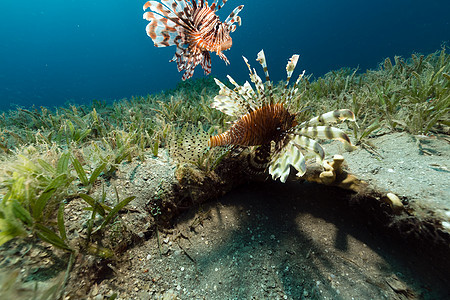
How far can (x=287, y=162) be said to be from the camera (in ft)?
6.05

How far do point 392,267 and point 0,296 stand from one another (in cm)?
291

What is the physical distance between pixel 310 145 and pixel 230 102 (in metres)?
1.12

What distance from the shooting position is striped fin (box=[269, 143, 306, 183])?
5.67 ft

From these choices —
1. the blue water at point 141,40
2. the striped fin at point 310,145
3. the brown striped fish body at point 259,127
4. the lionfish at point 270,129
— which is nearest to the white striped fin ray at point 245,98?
the lionfish at point 270,129

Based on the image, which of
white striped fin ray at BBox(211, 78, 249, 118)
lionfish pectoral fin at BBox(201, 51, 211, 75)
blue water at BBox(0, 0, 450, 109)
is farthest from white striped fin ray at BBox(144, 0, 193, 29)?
blue water at BBox(0, 0, 450, 109)

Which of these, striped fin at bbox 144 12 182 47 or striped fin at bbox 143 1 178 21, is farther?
striped fin at bbox 144 12 182 47

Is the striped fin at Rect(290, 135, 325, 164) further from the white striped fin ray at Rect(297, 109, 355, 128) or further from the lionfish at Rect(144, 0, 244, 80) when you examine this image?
the lionfish at Rect(144, 0, 244, 80)

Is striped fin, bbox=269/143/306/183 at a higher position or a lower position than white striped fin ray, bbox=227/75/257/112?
lower

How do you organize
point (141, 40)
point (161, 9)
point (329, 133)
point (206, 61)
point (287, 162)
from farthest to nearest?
point (141, 40), point (206, 61), point (161, 9), point (287, 162), point (329, 133)

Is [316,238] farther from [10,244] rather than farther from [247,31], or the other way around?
[247,31]

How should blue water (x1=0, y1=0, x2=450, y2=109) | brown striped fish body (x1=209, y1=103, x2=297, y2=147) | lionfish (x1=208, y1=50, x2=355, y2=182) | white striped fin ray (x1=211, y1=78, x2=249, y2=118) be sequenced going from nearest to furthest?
lionfish (x1=208, y1=50, x2=355, y2=182), brown striped fish body (x1=209, y1=103, x2=297, y2=147), white striped fin ray (x1=211, y1=78, x2=249, y2=118), blue water (x1=0, y1=0, x2=450, y2=109)

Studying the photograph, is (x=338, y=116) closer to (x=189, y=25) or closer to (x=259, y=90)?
(x=259, y=90)

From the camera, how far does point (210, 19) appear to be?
2.83 metres

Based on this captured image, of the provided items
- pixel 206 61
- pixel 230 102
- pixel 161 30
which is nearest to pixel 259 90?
pixel 230 102
